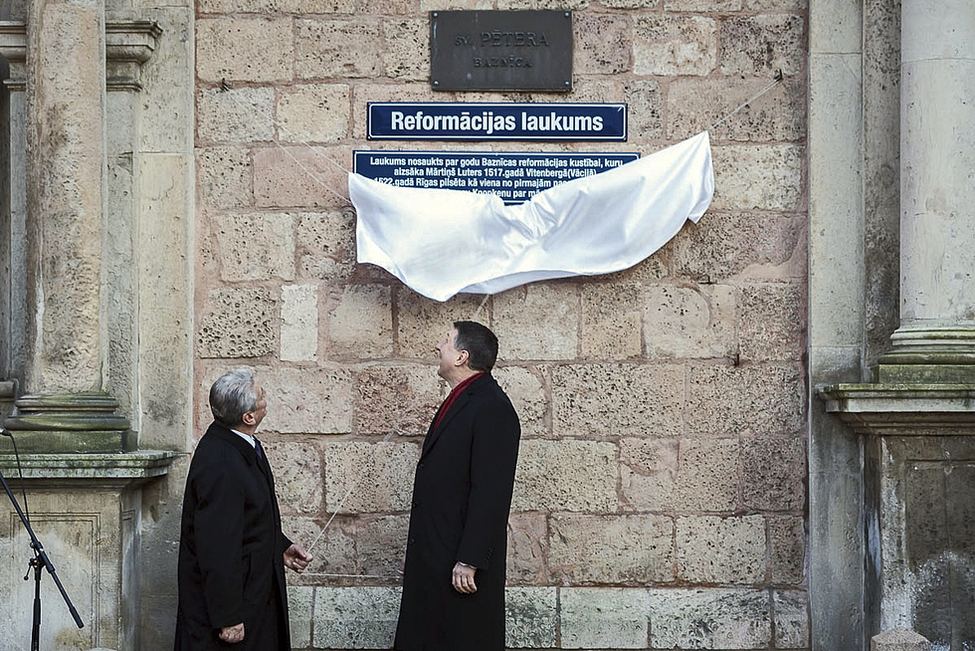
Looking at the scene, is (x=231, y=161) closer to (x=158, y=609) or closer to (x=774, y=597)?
(x=158, y=609)

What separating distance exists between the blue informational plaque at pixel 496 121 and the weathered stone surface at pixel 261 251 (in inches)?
25.7

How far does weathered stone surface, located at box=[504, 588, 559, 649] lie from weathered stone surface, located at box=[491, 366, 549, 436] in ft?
2.62

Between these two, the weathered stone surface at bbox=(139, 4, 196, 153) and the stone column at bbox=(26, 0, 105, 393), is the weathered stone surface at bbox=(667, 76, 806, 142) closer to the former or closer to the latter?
the weathered stone surface at bbox=(139, 4, 196, 153)

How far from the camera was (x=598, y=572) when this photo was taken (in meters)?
6.54

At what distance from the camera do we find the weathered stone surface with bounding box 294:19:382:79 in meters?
6.70

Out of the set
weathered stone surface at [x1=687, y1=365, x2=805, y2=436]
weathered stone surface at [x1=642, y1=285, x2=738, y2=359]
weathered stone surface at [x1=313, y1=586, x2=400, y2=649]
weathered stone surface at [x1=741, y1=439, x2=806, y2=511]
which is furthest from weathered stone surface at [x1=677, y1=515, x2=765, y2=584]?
weathered stone surface at [x1=313, y1=586, x2=400, y2=649]

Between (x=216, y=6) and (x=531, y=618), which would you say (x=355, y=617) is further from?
(x=216, y=6)

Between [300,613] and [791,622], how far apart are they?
8.00ft

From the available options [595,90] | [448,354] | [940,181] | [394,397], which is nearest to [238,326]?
[394,397]

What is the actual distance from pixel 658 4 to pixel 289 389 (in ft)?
8.91

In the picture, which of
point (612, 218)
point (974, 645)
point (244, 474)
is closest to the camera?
point (244, 474)

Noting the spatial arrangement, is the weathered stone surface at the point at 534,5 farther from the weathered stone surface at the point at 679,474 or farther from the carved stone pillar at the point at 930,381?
the weathered stone surface at the point at 679,474

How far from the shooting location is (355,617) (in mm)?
6520

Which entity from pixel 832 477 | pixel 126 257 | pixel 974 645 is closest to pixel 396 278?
pixel 126 257
